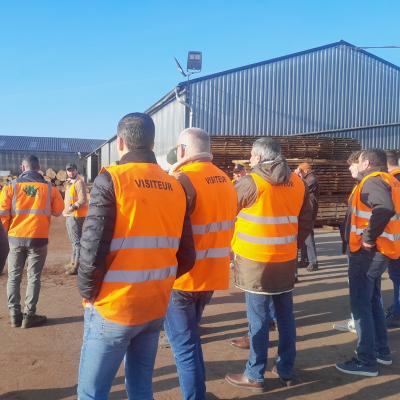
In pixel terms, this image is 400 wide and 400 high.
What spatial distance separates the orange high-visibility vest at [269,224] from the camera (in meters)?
3.67

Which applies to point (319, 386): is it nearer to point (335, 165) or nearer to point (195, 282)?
point (195, 282)

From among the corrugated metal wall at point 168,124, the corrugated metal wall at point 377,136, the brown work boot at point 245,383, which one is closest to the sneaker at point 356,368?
Answer: the brown work boot at point 245,383

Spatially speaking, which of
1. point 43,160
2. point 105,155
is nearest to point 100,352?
point 105,155

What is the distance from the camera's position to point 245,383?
3762 mm

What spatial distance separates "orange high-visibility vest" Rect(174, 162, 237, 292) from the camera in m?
3.13

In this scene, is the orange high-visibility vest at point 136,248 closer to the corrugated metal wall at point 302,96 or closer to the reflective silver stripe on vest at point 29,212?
the reflective silver stripe on vest at point 29,212

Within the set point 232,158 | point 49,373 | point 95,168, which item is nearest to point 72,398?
point 49,373

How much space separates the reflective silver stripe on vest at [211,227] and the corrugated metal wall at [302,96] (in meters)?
13.9

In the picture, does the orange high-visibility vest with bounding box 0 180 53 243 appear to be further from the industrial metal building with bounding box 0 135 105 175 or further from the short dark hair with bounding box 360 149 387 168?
the industrial metal building with bounding box 0 135 105 175

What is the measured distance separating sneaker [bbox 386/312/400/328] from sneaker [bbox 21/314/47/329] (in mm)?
4275

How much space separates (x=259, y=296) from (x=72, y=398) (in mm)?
1751

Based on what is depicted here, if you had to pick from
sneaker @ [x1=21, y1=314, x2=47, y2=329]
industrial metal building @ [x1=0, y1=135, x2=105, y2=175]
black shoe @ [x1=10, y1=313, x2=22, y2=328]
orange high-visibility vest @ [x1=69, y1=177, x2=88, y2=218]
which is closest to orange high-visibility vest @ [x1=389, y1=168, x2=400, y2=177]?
sneaker @ [x1=21, y1=314, x2=47, y2=329]

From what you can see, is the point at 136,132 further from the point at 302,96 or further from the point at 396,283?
the point at 302,96

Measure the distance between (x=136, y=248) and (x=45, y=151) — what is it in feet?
159
